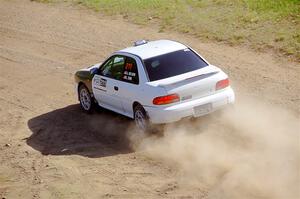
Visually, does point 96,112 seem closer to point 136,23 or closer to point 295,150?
point 295,150

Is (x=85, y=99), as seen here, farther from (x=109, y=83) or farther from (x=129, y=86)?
(x=129, y=86)

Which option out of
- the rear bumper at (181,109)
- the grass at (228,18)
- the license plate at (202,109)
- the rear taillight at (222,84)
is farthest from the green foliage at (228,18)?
the license plate at (202,109)

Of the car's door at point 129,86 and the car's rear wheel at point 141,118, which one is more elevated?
the car's door at point 129,86

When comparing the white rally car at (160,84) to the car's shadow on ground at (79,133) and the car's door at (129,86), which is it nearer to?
the car's door at (129,86)

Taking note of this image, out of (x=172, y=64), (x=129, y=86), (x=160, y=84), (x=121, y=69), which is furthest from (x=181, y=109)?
(x=121, y=69)

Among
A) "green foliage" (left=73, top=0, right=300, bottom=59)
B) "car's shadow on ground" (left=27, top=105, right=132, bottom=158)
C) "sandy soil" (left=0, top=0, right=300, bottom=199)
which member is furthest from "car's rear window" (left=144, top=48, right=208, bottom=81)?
"green foliage" (left=73, top=0, right=300, bottom=59)

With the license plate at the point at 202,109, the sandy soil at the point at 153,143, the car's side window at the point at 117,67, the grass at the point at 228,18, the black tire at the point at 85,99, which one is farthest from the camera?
the grass at the point at 228,18

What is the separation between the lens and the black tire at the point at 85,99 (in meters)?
14.7

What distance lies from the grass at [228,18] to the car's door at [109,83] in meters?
5.82

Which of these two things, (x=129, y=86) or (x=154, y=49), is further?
(x=154, y=49)

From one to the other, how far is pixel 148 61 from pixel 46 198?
3.58 meters

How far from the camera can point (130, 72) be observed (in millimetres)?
13008

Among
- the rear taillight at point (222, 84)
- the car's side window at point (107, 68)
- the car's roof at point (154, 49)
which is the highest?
the car's roof at point (154, 49)

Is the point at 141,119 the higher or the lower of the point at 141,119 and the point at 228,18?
the higher
